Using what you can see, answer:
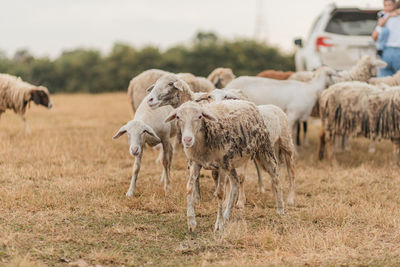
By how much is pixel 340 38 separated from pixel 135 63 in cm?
1814

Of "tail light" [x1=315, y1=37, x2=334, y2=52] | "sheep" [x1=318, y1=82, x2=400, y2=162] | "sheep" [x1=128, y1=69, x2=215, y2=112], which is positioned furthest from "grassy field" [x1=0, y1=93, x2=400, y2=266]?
"tail light" [x1=315, y1=37, x2=334, y2=52]

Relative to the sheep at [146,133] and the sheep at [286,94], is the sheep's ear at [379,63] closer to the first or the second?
the sheep at [286,94]

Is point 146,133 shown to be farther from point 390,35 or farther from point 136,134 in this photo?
point 390,35

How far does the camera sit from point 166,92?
6.03m

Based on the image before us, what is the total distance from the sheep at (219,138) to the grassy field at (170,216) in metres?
0.39

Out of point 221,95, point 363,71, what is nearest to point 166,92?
point 221,95

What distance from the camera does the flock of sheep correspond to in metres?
4.99

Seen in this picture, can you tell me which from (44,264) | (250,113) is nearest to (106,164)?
(250,113)

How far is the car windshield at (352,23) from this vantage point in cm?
1122

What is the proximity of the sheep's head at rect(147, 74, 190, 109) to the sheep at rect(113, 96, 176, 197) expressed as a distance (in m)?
0.40

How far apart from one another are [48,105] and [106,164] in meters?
4.55

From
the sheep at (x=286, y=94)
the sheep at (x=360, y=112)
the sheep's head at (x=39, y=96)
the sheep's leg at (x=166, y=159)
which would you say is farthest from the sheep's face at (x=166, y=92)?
the sheep's head at (x=39, y=96)

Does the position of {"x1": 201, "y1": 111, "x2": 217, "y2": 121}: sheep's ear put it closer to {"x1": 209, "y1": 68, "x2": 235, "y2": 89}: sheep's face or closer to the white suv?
{"x1": 209, "y1": 68, "x2": 235, "y2": 89}: sheep's face

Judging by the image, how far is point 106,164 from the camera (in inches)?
336
